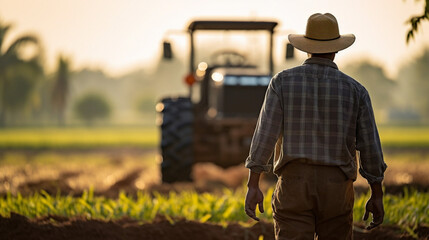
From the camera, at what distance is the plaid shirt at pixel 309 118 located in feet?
12.3

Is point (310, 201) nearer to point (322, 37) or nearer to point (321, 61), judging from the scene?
point (321, 61)

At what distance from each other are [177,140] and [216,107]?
49.8 inches

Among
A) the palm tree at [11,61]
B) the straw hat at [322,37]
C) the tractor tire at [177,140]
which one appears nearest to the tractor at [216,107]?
the tractor tire at [177,140]

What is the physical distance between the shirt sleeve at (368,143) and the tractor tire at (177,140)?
19.2 feet

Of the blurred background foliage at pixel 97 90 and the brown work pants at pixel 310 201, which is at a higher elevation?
the brown work pants at pixel 310 201

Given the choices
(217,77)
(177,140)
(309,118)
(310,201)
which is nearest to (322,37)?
(309,118)

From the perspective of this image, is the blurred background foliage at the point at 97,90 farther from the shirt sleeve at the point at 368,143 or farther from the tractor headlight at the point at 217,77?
the shirt sleeve at the point at 368,143

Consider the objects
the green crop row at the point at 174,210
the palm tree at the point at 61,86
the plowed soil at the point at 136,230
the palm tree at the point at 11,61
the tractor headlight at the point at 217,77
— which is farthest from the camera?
the palm tree at the point at 61,86

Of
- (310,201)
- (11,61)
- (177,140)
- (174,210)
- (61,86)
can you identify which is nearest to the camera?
(310,201)

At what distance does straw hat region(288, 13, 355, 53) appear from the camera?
12.7 ft

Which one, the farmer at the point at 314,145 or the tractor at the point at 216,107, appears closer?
the farmer at the point at 314,145

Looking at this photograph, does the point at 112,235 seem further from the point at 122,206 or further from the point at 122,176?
the point at 122,176

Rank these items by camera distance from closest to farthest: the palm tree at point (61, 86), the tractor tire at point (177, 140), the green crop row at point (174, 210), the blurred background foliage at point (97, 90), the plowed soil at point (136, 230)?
the plowed soil at point (136, 230), the green crop row at point (174, 210), the tractor tire at point (177, 140), the blurred background foliage at point (97, 90), the palm tree at point (61, 86)

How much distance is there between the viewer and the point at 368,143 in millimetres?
3848
